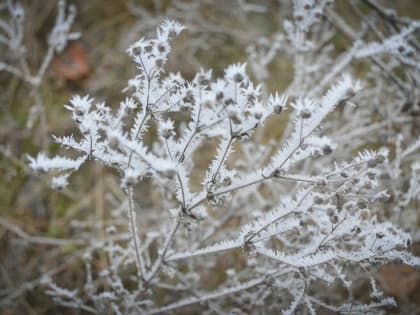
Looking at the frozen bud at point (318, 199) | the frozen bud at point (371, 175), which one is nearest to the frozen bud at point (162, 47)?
the frozen bud at point (318, 199)

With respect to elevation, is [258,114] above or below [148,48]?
below

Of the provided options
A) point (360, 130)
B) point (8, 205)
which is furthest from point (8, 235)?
point (360, 130)

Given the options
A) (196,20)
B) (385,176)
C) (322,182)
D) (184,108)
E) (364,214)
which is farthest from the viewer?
(196,20)

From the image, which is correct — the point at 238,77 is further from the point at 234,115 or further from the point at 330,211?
the point at 330,211

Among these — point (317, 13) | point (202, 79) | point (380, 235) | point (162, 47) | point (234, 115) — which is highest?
point (317, 13)

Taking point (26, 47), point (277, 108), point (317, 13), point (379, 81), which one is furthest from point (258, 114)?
point (26, 47)

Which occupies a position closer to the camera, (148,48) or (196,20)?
(148,48)

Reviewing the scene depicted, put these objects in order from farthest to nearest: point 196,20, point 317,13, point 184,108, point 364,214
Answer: point 196,20 → point 317,13 → point 364,214 → point 184,108

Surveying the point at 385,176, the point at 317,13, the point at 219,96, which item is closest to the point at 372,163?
the point at 219,96

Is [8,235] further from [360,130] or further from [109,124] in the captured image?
[360,130]
